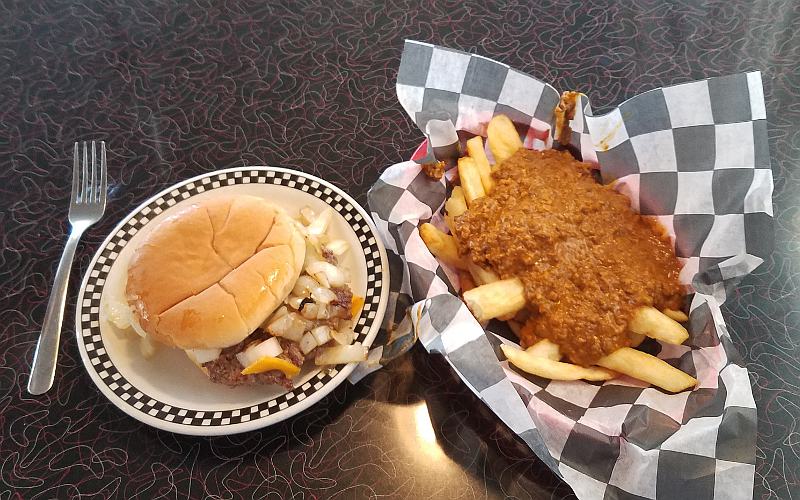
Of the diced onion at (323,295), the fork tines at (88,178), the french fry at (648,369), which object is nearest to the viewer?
the french fry at (648,369)

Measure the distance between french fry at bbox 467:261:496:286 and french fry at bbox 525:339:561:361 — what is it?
9.1 inches

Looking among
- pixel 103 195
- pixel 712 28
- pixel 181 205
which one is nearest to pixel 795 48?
pixel 712 28

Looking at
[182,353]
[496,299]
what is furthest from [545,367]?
[182,353]

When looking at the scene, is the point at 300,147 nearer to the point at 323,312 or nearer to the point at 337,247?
the point at 337,247

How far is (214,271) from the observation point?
174 centimetres

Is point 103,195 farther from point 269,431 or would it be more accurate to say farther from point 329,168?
point 269,431

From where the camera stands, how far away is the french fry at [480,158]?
1.99 meters

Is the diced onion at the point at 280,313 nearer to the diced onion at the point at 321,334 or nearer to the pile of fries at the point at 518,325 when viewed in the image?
the diced onion at the point at 321,334

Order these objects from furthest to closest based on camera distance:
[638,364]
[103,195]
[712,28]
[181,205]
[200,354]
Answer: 1. [712,28]
2. [103,195]
3. [181,205]
4. [200,354]
5. [638,364]

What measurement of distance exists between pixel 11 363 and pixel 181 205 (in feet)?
2.30

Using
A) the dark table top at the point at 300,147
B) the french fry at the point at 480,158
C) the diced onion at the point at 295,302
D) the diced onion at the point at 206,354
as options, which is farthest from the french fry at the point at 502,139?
the diced onion at the point at 206,354

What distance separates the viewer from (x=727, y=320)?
1878 mm

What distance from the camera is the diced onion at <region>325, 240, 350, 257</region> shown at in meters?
1.95

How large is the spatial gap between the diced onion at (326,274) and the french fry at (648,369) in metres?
0.77
